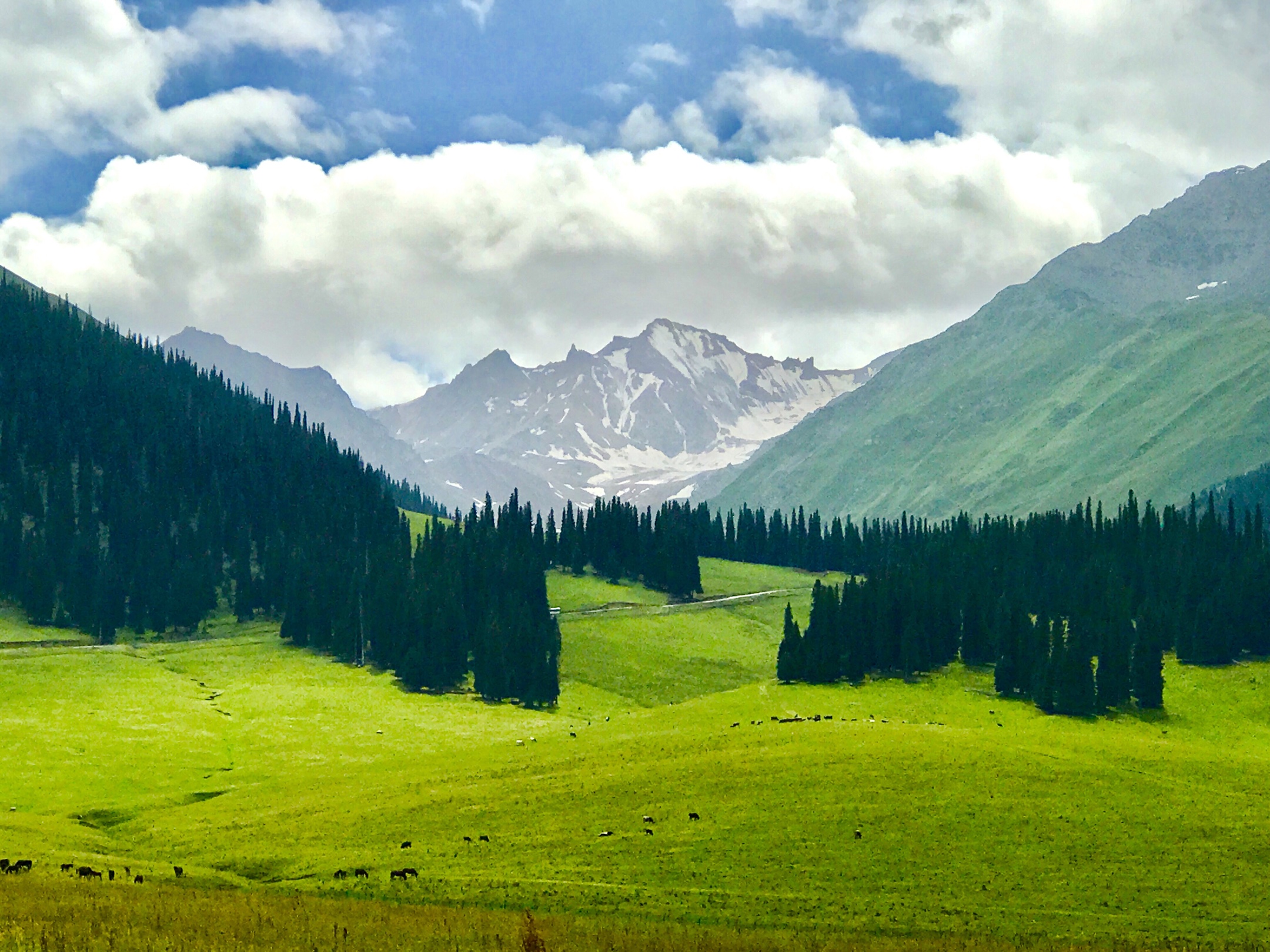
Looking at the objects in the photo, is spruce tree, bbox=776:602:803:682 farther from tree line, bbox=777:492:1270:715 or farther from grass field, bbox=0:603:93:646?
grass field, bbox=0:603:93:646

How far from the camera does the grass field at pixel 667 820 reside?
168 feet

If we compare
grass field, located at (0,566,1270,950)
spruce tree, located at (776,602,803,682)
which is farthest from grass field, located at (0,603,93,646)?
spruce tree, located at (776,602,803,682)

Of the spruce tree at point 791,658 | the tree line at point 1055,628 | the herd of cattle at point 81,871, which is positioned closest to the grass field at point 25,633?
the spruce tree at point 791,658

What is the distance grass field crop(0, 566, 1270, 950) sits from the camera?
51.3m

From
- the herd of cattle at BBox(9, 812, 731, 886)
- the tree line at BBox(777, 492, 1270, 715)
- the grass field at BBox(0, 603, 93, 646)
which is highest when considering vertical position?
the tree line at BBox(777, 492, 1270, 715)

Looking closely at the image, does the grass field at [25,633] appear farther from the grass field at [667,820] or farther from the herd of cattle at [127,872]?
the herd of cattle at [127,872]

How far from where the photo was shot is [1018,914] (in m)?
53.5

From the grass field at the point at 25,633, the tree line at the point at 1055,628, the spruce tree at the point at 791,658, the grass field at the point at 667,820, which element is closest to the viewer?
the grass field at the point at 667,820

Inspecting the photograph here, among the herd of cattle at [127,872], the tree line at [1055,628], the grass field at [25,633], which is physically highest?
the tree line at [1055,628]

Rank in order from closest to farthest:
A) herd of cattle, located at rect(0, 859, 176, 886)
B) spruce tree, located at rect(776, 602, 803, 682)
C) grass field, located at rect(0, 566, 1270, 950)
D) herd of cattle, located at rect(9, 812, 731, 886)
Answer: grass field, located at rect(0, 566, 1270, 950) < herd of cattle, located at rect(0, 859, 176, 886) < herd of cattle, located at rect(9, 812, 731, 886) < spruce tree, located at rect(776, 602, 803, 682)

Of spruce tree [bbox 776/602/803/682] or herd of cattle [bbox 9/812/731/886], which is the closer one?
herd of cattle [bbox 9/812/731/886]

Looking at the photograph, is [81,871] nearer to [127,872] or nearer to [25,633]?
[127,872]

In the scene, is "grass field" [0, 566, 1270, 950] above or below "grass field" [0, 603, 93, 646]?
above

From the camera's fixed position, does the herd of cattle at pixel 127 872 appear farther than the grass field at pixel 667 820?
Yes
